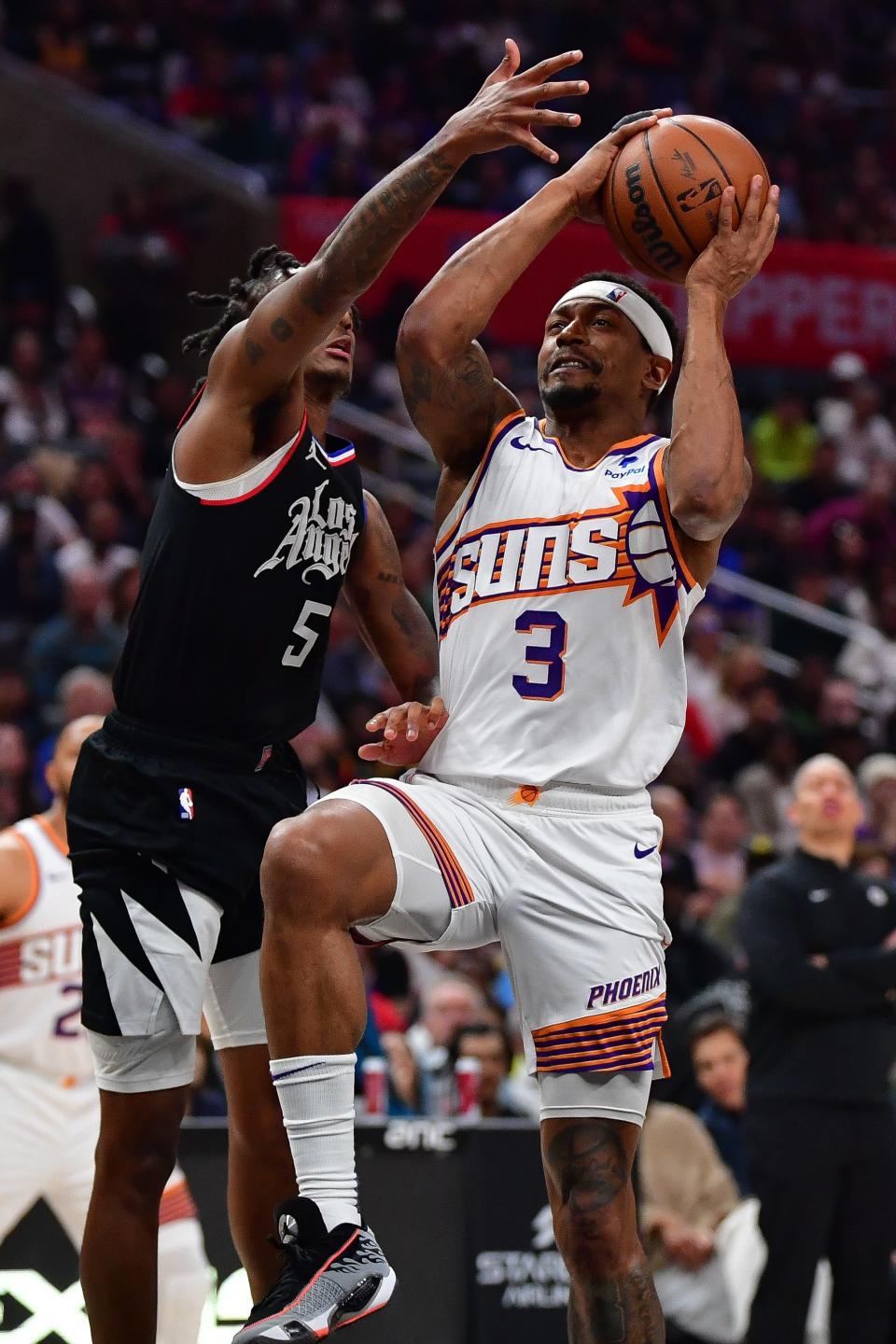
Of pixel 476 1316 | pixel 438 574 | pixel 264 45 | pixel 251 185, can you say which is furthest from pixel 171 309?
pixel 438 574

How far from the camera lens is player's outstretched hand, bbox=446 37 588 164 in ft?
12.9

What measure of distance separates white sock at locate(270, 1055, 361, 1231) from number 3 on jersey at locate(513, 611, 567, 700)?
896 mm

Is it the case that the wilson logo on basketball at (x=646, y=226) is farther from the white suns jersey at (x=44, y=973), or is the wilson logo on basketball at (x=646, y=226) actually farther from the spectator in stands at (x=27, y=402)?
the spectator in stands at (x=27, y=402)

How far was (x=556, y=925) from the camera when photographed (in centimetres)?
389

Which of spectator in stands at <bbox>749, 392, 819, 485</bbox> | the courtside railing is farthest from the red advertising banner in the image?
the courtside railing

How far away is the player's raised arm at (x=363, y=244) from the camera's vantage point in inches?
151

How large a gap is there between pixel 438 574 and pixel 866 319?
1223cm

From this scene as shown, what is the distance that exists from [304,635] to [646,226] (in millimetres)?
1185

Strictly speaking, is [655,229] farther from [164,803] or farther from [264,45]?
[264,45]

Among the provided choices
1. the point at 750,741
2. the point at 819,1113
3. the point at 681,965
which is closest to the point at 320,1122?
the point at 819,1113

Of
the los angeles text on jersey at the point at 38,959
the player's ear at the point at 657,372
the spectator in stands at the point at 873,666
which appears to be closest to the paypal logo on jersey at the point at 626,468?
the player's ear at the point at 657,372

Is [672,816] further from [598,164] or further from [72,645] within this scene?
[598,164]

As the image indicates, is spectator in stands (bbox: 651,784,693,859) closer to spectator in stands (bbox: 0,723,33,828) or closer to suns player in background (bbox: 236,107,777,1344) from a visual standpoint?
spectator in stands (bbox: 0,723,33,828)

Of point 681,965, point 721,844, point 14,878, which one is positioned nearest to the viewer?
point 14,878
